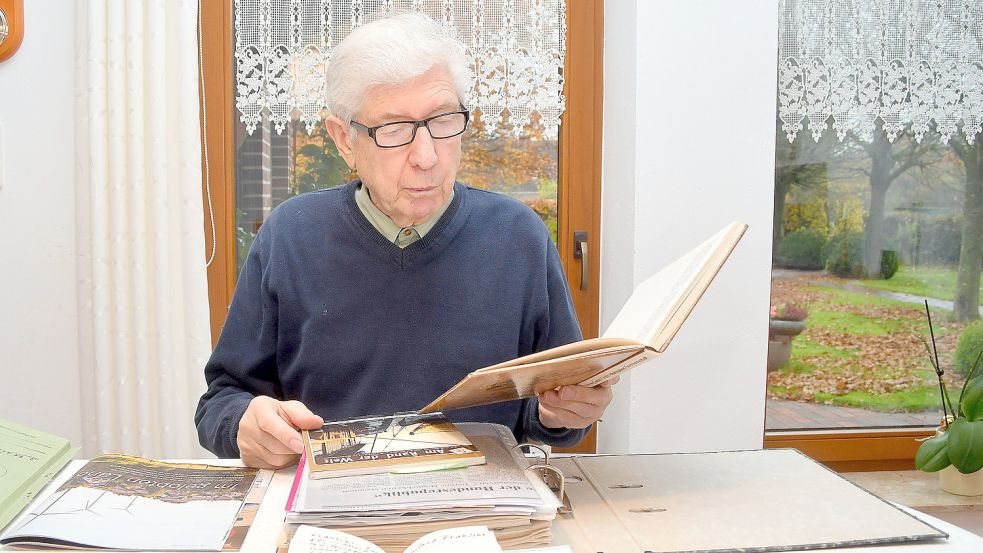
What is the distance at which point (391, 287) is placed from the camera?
4.29 feet

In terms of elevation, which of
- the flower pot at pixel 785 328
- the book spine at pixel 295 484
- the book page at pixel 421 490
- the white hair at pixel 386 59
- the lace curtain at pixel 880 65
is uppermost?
the lace curtain at pixel 880 65

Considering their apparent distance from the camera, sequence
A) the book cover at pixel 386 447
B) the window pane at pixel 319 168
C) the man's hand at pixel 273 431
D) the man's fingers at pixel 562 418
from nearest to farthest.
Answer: the book cover at pixel 386 447, the man's hand at pixel 273 431, the man's fingers at pixel 562 418, the window pane at pixel 319 168

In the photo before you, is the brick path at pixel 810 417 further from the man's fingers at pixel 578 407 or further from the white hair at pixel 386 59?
the white hair at pixel 386 59

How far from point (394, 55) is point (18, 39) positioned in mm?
1347

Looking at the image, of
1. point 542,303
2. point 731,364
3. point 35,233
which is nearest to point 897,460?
point 731,364

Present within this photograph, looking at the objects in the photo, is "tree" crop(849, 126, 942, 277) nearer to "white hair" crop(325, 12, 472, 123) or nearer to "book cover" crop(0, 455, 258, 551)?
"white hair" crop(325, 12, 472, 123)

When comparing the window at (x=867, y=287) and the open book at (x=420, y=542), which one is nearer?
the open book at (x=420, y=542)

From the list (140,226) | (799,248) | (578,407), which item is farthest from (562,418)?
(799,248)

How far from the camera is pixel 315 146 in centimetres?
222

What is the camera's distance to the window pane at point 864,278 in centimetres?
225

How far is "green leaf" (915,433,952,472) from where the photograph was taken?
6.57ft

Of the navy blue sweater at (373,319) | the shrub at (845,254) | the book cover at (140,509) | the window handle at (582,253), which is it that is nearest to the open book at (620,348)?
the book cover at (140,509)

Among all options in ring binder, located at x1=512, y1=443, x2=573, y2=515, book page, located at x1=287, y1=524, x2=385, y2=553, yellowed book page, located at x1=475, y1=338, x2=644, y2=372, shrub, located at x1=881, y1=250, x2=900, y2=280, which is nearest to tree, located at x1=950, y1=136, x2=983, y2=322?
shrub, located at x1=881, y1=250, x2=900, y2=280

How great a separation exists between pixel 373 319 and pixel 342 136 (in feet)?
0.96
